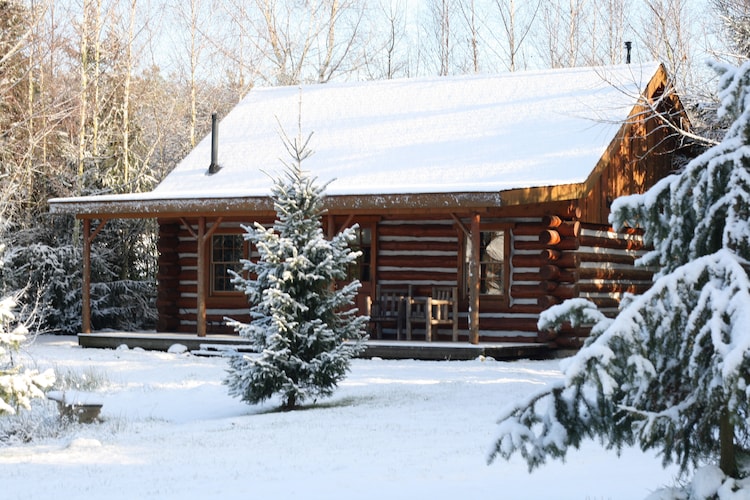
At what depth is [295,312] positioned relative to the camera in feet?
40.3

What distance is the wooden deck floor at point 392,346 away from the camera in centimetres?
1711

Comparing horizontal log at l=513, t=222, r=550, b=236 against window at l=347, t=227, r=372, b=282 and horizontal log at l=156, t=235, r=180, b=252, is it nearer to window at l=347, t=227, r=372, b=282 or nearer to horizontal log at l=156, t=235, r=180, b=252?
window at l=347, t=227, r=372, b=282

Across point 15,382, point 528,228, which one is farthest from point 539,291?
point 15,382

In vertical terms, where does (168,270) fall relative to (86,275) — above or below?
above

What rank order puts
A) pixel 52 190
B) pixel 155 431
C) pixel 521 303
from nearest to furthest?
1. pixel 155 431
2. pixel 521 303
3. pixel 52 190

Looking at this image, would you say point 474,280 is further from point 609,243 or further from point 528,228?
point 609,243

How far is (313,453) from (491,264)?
11.0 meters

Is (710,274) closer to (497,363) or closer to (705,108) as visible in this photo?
(497,363)

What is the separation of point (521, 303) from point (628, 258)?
3.65 m

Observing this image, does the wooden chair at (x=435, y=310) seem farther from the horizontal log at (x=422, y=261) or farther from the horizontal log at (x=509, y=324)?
the horizontal log at (x=509, y=324)

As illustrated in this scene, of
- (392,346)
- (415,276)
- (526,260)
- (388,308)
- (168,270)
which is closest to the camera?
(392,346)

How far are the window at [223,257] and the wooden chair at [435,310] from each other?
419 cm

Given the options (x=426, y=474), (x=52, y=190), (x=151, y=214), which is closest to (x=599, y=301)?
(x=151, y=214)

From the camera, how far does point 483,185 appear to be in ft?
54.6
